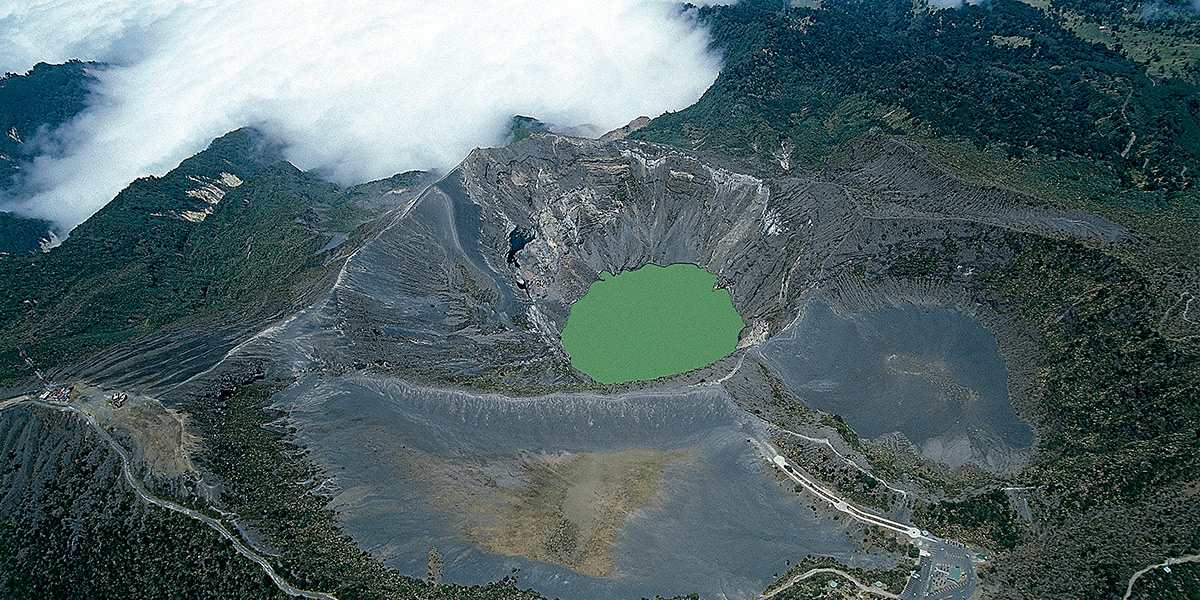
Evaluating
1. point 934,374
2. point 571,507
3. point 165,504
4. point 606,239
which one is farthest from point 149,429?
point 934,374

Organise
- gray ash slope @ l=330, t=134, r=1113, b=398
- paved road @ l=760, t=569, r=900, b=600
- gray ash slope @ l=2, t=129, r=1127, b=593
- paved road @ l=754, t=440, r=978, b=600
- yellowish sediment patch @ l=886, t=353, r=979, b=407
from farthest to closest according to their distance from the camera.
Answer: gray ash slope @ l=330, t=134, r=1113, b=398 < yellowish sediment patch @ l=886, t=353, r=979, b=407 < gray ash slope @ l=2, t=129, r=1127, b=593 < paved road @ l=760, t=569, r=900, b=600 < paved road @ l=754, t=440, r=978, b=600

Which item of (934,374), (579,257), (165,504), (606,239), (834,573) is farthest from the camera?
(606,239)

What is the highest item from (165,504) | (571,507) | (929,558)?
(165,504)

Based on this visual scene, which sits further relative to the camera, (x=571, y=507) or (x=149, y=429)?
(x=571, y=507)

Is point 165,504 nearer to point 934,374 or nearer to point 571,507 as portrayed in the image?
point 571,507

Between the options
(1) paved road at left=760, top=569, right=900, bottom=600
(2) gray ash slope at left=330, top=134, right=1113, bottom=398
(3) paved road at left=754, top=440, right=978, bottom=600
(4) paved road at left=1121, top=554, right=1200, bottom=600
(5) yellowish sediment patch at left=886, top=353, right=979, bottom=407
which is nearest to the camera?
(4) paved road at left=1121, top=554, right=1200, bottom=600

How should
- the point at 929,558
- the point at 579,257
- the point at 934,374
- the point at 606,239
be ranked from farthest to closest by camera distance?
the point at 606,239, the point at 579,257, the point at 934,374, the point at 929,558

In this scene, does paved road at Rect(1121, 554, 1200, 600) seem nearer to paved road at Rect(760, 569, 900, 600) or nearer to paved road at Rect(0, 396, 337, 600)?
paved road at Rect(760, 569, 900, 600)

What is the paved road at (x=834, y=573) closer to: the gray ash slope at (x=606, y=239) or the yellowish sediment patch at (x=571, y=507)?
the yellowish sediment patch at (x=571, y=507)

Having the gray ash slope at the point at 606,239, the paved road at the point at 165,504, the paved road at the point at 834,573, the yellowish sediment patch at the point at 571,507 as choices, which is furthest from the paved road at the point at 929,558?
the paved road at the point at 165,504

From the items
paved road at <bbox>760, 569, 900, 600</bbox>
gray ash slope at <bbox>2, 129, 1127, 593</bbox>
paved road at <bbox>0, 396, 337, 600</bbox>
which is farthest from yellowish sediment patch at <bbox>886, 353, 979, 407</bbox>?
paved road at <bbox>0, 396, 337, 600</bbox>
